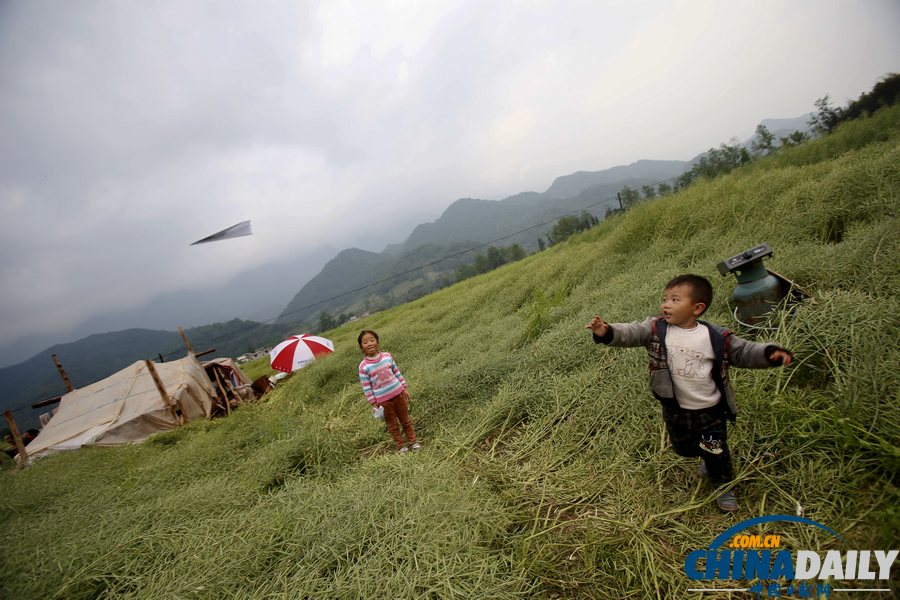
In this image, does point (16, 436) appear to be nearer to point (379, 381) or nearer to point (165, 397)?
point (165, 397)

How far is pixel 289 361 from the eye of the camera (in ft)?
32.2

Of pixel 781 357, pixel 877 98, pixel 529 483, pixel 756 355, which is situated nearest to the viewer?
pixel 781 357

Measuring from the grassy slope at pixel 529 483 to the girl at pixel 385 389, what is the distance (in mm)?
368

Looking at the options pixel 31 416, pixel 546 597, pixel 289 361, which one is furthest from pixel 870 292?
pixel 31 416

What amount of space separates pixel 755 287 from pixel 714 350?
1.69m

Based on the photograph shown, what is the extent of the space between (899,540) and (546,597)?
164 centimetres

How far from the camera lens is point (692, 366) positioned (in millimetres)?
2062

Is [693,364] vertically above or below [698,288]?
below

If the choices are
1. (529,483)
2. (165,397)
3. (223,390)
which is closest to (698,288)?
(529,483)

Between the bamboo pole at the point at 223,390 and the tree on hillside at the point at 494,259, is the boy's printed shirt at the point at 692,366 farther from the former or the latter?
the tree on hillside at the point at 494,259

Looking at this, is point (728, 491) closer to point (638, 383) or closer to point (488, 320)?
point (638, 383)

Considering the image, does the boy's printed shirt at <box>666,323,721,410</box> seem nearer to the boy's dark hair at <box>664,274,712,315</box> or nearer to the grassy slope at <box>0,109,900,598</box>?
the boy's dark hair at <box>664,274,712,315</box>

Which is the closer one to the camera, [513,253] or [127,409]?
[127,409]

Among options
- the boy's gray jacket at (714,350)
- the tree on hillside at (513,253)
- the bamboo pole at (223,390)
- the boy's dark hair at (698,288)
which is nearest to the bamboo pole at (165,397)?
the bamboo pole at (223,390)
